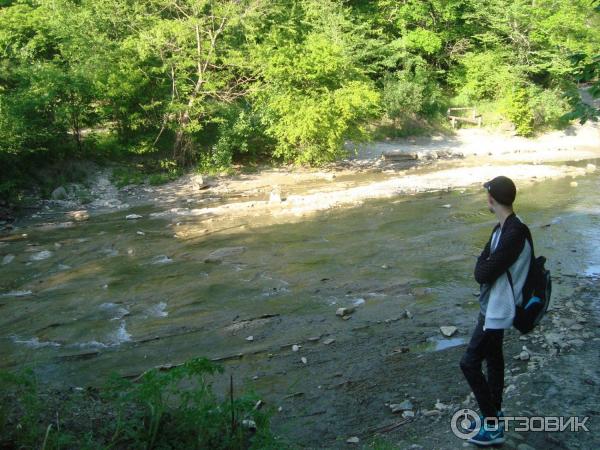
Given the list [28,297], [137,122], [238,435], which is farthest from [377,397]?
[137,122]

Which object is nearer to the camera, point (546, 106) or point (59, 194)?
point (59, 194)

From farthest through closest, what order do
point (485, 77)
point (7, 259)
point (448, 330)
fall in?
point (485, 77) → point (7, 259) → point (448, 330)

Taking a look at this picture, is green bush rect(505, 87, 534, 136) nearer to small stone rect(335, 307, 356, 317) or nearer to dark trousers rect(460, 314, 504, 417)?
small stone rect(335, 307, 356, 317)

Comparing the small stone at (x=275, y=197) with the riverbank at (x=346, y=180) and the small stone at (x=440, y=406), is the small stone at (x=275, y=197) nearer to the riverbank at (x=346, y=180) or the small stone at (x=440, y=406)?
the riverbank at (x=346, y=180)

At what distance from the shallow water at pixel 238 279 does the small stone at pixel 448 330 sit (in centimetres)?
17

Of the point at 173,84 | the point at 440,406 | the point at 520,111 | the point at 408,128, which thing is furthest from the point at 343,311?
the point at 520,111

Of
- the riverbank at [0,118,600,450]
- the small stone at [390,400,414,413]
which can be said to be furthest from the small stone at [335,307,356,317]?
the small stone at [390,400,414,413]

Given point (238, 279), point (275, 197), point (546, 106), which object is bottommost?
point (275, 197)

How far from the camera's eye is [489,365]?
405 centimetres

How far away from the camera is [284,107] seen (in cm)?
1830

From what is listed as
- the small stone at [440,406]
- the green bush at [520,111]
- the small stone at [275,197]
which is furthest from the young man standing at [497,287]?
the green bush at [520,111]

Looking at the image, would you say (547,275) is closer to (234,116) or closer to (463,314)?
(463,314)

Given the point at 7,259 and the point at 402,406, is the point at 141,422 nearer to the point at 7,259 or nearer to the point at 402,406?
the point at 402,406

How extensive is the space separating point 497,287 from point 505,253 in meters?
0.26
